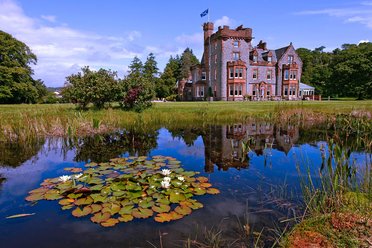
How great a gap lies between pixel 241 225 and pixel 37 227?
3.62 metres

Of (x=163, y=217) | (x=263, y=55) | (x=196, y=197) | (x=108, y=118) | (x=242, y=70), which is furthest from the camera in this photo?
(x=263, y=55)

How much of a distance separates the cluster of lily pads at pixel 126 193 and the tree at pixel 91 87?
41.8 ft

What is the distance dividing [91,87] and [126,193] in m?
15.2

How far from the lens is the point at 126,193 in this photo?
557 cm

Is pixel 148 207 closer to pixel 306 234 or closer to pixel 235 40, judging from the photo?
pixel 306 234

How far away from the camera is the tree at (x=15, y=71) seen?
1561 inches

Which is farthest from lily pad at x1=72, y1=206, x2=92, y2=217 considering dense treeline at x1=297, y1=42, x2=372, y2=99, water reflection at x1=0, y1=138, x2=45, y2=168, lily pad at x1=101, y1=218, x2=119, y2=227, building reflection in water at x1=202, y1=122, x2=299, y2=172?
dense treeline at x1=297, y1=42, x2=372, y2=99

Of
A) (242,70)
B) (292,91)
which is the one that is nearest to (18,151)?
(242,70)

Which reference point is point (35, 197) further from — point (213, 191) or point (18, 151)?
point (18, 151)

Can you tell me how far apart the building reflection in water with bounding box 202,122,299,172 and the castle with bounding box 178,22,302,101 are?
89.3ft

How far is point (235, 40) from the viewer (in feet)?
143

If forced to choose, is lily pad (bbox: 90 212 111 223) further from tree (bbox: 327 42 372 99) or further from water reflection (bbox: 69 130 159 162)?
tree (bbox: 327 42 372 99)

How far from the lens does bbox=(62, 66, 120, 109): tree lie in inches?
743

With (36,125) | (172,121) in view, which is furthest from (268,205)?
(172,121)
